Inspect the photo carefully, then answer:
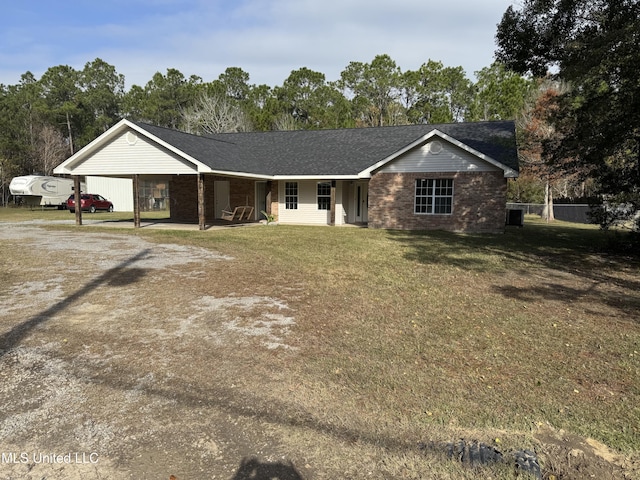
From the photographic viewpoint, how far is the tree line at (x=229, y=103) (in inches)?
1657

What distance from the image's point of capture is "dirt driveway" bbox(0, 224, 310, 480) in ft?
9.09

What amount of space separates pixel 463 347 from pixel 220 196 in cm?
1963

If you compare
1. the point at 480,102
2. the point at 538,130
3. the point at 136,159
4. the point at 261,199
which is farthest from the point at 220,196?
the point at 480,102

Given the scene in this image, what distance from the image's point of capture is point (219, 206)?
74.3 feet

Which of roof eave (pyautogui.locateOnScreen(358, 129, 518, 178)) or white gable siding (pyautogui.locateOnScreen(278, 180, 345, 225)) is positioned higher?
roof eave (pyautogui.locateOnScreen(358, 129, 518, 178))

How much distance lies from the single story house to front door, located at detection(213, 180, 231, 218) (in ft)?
0.18

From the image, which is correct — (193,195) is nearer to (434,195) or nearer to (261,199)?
(261,199)

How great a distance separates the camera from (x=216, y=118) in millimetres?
42125

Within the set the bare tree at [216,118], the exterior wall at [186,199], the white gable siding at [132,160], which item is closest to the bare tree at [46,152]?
the bare tree at [216,118]

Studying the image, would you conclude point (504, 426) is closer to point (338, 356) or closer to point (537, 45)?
point (338, 356)

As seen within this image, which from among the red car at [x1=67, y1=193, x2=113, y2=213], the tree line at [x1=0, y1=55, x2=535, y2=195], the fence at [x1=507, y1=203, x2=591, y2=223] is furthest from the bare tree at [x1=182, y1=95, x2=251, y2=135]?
the fence at [x1=507, y1=203, x2=591, y2=223]

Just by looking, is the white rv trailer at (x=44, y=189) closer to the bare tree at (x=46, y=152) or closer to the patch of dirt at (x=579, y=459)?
the bare tree at (x=46, y=152)

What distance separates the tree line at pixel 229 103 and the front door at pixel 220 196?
21.6m

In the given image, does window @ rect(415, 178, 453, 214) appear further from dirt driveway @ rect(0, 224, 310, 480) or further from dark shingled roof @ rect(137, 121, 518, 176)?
dirt driveway @ rect(0, 224, 310, 480)
